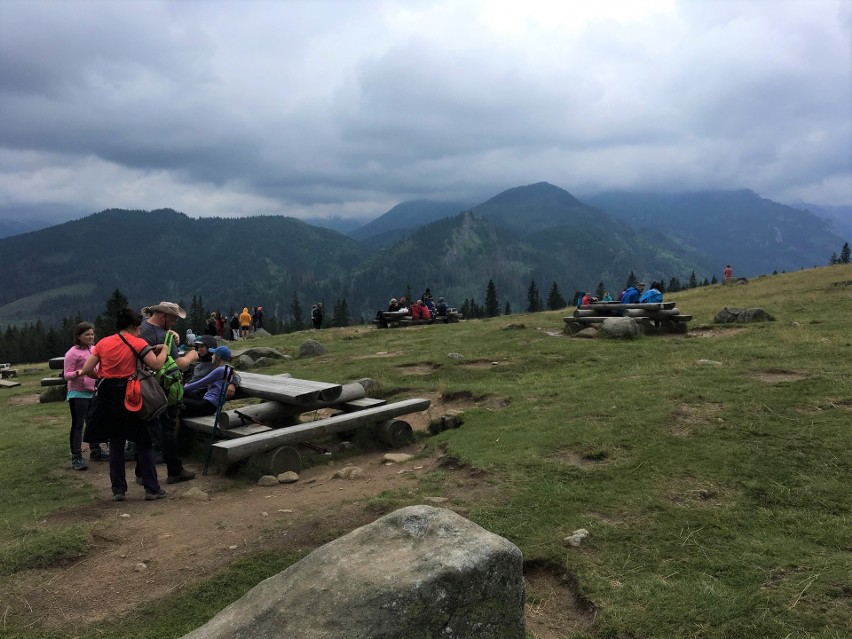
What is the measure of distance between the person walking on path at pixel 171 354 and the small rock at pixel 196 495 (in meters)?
0.78

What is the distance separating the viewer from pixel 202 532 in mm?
6453

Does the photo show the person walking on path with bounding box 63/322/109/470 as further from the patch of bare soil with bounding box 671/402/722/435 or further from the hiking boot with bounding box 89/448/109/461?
the patch of bare soil with bounding box 671/402/722/435

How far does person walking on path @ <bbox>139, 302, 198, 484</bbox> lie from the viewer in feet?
26.7

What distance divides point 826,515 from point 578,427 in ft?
11.2

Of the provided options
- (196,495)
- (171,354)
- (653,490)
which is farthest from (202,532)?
(653,490)

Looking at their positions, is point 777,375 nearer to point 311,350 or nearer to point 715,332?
point 715,332

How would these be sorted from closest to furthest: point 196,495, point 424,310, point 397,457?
point 196,495, point 397,457, point 424,310

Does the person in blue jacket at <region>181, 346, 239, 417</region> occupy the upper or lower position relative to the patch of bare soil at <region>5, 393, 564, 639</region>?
upper

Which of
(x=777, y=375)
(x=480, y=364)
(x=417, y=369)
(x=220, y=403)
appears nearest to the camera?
(x=220, y=403)

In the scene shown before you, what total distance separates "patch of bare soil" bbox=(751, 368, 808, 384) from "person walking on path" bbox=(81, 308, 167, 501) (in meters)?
10.1

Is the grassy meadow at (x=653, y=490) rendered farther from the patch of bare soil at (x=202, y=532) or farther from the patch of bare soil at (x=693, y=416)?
the patch of bare soil at (x=202, y=532)

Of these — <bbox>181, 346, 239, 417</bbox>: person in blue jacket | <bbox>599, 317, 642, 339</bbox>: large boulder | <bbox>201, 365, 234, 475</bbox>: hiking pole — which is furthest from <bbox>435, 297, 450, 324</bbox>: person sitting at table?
<bbox>201, 365, 234, 475</bbox>: hiking pole

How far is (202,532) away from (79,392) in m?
4.86

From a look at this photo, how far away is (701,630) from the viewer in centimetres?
407
